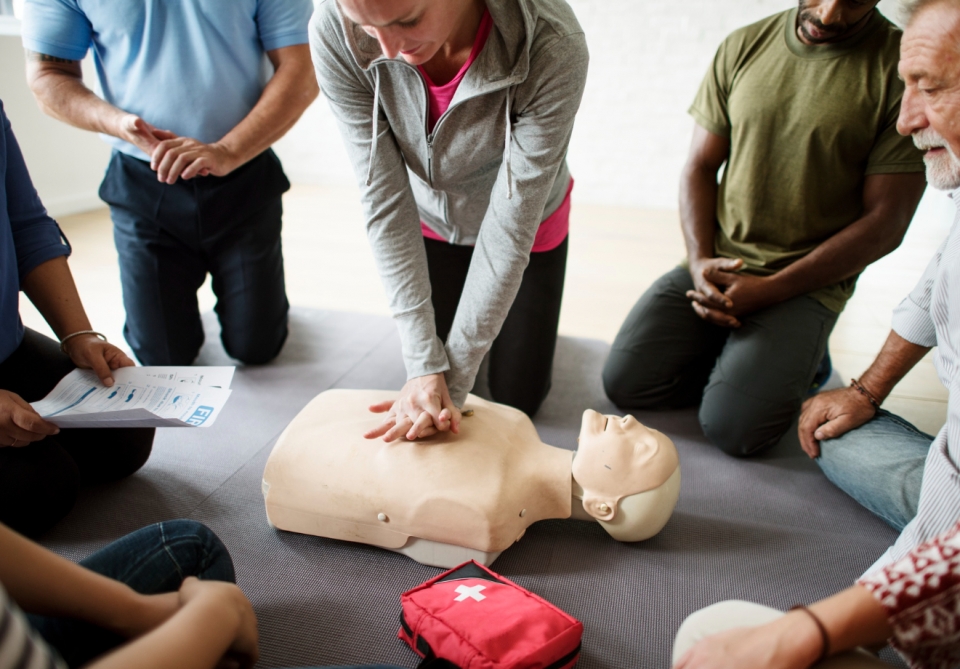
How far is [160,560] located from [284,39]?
148cm

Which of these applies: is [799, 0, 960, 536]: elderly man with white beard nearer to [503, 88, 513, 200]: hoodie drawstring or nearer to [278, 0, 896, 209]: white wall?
[503, 88, 513, 200]: hoodie drawstring

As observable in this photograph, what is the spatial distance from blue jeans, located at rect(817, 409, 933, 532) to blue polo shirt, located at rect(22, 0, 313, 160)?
1782 millimetres

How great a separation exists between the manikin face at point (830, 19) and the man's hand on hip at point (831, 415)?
83cm

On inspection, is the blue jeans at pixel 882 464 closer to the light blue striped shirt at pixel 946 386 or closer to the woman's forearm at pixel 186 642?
the light blue striped shirt at pixel 946 386

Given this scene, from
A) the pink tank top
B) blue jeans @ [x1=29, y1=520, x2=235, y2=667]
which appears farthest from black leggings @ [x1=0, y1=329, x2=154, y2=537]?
the pink tank top

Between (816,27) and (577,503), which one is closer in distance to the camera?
(577,503)

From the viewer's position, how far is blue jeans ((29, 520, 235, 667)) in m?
0.92

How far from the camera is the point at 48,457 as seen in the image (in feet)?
4.12

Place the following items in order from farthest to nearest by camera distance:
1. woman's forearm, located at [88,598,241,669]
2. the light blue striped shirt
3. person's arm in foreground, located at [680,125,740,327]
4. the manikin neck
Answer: person's arm in foreground, located at [680,125,740,327] → the manikin neck → the light blue striped shirt → woman's forearm, located at [88,598,241,669]

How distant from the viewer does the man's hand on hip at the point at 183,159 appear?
167 centimetres

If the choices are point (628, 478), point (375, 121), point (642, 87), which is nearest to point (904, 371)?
point (628, 478)

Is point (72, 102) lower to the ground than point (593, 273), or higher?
higher

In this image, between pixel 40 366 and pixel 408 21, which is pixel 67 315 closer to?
pixel 40 366

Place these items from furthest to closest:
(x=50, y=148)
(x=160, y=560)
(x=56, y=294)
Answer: (x=50, y=148) → (x=56, y=294) → (x=160, y=560)
